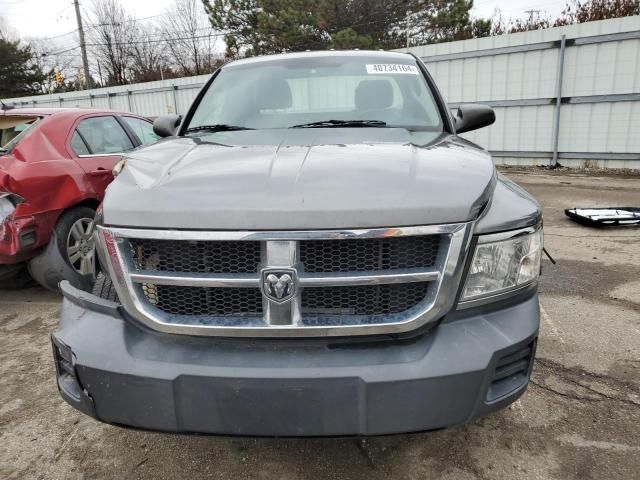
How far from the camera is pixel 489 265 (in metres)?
1.66

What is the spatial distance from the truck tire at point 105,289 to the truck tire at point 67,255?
1693 mm

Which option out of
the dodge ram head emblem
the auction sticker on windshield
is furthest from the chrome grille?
the auction sticker on windshield

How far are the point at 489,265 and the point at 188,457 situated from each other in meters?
1.48

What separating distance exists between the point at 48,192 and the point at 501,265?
129 inches

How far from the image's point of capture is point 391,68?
9.83ft

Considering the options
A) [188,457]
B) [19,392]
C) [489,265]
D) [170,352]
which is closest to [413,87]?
[489,265]

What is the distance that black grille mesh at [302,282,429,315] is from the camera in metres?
1.61

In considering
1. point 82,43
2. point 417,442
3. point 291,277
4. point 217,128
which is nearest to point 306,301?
point 291,277

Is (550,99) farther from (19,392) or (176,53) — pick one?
(176,53)

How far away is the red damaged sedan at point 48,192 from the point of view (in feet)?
11.2

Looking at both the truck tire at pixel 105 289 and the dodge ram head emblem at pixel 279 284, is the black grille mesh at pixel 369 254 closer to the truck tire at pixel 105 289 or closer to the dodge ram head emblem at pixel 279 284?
the dodge ram head emblem at pixel 279 284

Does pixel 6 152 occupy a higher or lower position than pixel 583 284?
higher

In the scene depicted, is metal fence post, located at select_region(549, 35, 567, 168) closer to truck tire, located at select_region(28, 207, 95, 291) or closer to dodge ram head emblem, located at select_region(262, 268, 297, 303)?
truck tire, located at select_region(28, 207, 95, 291)

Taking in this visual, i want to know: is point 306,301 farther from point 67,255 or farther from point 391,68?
point 67,255
